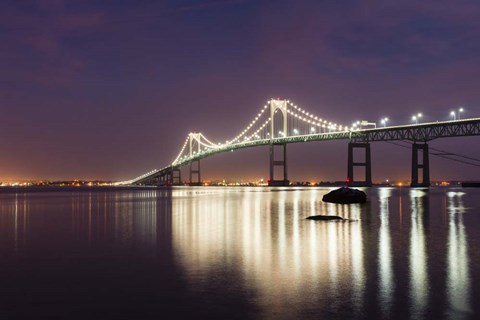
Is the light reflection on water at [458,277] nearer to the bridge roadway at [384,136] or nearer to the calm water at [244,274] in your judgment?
the calm water at [244,274]

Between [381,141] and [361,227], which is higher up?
[381,141]

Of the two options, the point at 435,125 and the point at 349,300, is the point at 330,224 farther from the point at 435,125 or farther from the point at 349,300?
the point at 435,125

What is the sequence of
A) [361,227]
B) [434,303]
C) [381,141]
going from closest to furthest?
1. [434,303]
2. [361,227]
3. [381,141]

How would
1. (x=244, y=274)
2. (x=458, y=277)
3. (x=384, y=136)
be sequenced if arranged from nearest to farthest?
(x=458, y=277) → (x=244, y=274) → (x=384, y=136)

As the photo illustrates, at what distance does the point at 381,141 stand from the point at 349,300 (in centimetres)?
9136

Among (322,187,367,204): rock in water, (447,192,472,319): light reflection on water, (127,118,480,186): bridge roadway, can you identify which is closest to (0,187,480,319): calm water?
(447,192,472,319): light reflection on water

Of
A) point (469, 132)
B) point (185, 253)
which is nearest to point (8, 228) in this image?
point (185, 253)

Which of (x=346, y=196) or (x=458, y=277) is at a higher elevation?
(x=346, y=196)

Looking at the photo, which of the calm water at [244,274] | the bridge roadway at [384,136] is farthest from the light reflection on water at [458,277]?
the bridge roadway at [384,136]

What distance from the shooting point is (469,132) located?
80.4 meters

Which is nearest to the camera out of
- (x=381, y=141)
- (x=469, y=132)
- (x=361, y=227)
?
(x=361, y=227)

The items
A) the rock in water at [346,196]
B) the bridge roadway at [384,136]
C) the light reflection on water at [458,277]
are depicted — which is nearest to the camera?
the light reflection on water at [458,277]

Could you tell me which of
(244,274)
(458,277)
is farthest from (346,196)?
(244,274)

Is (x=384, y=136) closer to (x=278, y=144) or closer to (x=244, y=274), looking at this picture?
(x=278, y=144)
